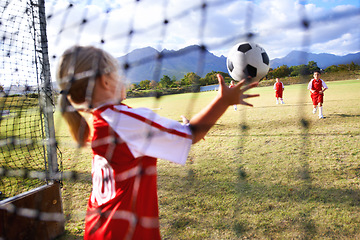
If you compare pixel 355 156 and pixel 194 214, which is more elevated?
pixel 355 156

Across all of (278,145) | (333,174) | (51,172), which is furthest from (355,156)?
(51,172)

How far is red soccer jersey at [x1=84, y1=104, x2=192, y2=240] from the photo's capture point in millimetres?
994

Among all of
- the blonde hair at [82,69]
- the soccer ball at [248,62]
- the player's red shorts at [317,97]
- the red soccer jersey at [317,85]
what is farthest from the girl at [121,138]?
the red soccer jersey at [317,85]

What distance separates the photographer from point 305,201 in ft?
8.57

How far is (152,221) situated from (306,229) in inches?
66.9

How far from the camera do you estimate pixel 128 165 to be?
109 centimetres

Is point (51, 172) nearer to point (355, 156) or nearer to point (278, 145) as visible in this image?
point (278, 145)

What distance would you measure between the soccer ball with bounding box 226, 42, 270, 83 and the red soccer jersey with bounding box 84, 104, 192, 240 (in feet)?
4.73

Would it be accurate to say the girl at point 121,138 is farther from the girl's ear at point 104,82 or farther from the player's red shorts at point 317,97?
the player's red shorts at point 317,97

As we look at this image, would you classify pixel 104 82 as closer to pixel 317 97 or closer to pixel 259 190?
pixel 259 190

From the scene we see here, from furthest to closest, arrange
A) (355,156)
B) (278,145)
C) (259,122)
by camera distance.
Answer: (259,122), (278,145), (355,156)

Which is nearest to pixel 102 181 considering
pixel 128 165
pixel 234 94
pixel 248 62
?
pixel 128 165

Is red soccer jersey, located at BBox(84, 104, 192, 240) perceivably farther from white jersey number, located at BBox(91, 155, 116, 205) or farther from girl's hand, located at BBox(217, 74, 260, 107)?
girl's hand, located at BBox(217, 74, 260, 107)

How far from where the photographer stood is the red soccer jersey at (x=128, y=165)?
3.26 feet
